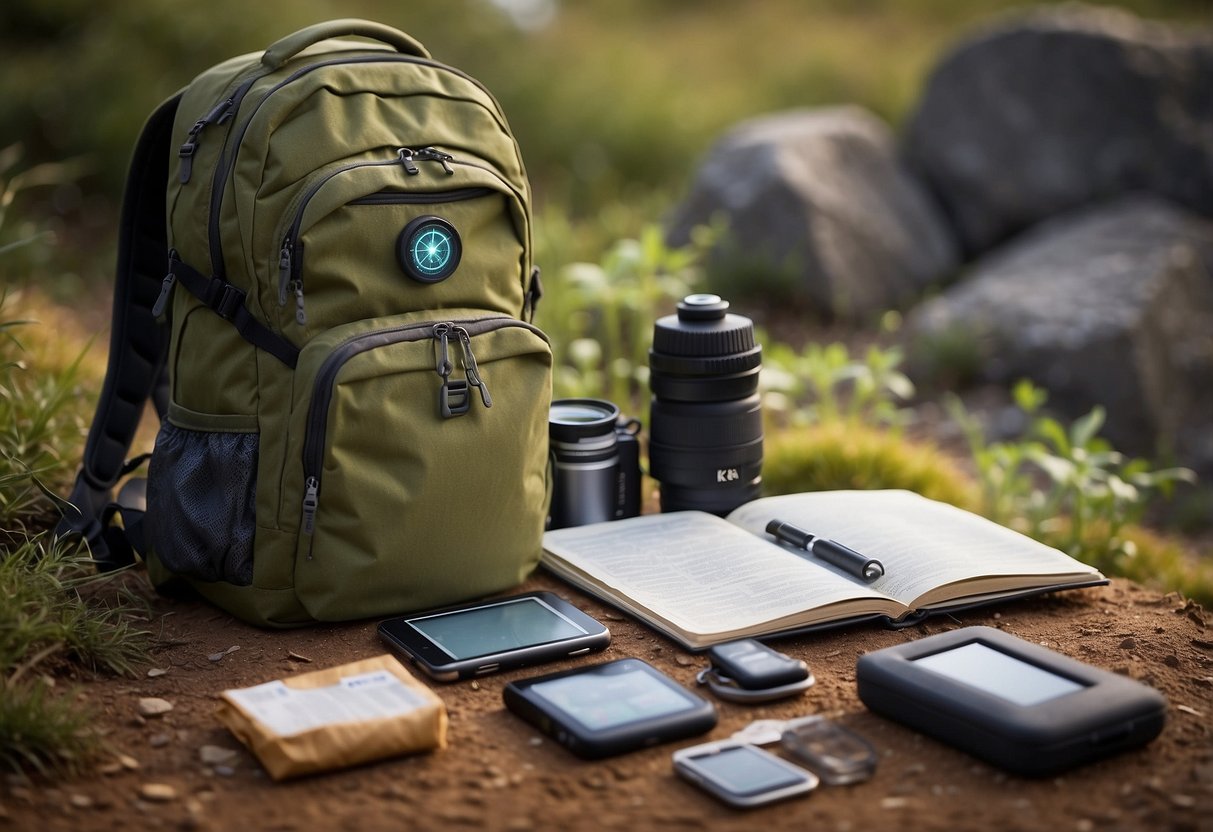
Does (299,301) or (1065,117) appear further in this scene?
(1065,117)

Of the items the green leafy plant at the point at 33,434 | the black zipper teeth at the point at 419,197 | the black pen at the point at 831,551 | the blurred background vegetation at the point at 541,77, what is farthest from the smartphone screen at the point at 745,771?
the blurred background vegetation at the point at 541,77

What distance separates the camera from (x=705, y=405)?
3199 mm

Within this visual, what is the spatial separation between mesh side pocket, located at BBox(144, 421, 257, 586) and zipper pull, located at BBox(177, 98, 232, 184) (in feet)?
1.81

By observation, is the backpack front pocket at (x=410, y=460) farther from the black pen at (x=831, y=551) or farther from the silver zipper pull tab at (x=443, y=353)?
the black pen at (x=831, y=551)

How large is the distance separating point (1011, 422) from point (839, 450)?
4.98 feet

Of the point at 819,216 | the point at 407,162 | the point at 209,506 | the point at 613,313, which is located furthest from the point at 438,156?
the point at 819,216

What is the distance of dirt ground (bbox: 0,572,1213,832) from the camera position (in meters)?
2.07

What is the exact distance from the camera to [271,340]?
269 cm

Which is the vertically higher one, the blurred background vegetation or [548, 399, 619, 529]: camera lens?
the blurred background vegetation

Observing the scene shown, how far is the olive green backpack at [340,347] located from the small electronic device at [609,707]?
→ 1.57 ft

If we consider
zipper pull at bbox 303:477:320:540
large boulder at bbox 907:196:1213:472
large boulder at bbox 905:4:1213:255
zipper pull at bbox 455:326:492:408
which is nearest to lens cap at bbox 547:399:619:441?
zipper pull at bbox 455:326:492:408

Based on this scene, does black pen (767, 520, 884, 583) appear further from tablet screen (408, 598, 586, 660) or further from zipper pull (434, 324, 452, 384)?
zipper pull (434, 324, 452, 384)

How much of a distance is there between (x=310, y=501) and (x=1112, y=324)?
12.7 ft

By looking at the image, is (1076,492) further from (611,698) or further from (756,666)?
(611,698)
